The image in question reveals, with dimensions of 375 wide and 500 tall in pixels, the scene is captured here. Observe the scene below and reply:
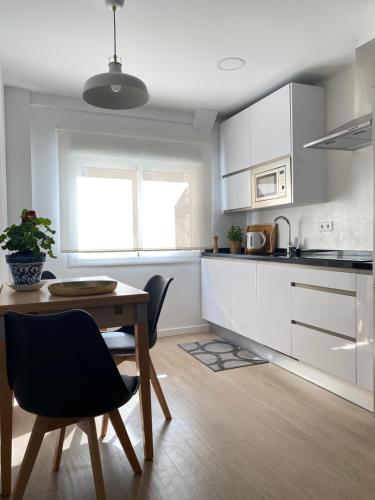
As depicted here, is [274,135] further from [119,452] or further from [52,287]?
[119,452]

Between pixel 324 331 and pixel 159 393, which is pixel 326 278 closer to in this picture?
pixel 324 331

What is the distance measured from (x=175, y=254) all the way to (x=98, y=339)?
9.64ft

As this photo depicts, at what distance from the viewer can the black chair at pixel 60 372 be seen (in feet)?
4.40

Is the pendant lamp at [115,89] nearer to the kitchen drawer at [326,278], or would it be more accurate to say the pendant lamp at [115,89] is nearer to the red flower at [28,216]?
the red flower at [28,216]

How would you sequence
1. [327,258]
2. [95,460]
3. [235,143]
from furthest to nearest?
[235,143]
[327,258]
[95,460]

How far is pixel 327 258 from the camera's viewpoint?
2.65m

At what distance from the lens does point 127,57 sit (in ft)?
9.78

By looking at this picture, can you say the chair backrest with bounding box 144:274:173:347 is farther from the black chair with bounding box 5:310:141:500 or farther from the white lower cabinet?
the white lower cabinet

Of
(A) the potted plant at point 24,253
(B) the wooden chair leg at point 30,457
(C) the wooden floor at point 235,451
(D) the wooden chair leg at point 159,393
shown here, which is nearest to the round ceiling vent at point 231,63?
(A) the potted plant at point 24,253

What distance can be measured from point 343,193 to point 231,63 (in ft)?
4.61

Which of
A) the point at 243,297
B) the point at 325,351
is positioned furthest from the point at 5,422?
the point at 243,297

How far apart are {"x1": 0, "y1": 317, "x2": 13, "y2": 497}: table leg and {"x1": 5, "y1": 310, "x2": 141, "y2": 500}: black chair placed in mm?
102

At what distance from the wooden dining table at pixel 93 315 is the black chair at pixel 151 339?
330 millimetres

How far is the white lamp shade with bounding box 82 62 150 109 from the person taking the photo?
1873 mm
